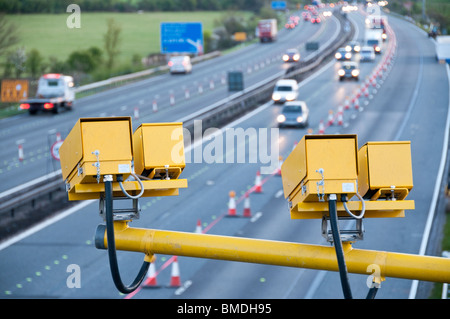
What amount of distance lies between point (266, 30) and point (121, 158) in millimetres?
97658

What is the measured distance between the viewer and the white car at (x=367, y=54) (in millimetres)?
77250

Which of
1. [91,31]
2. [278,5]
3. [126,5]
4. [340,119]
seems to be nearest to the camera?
[340,119]

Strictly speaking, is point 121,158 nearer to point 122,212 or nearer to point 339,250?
point 122,212

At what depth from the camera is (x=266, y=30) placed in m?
102

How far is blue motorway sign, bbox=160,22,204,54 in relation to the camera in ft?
189

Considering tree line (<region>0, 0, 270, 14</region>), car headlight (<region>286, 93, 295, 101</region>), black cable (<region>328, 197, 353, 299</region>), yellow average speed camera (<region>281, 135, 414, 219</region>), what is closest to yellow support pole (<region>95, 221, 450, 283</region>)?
yellow average speed camera (<region>281, 135, 414, 219</region>)

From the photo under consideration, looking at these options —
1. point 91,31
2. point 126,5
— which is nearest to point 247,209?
point 91,31

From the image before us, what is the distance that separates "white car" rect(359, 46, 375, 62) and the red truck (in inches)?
970

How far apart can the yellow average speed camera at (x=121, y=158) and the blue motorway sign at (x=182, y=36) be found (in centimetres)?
5183

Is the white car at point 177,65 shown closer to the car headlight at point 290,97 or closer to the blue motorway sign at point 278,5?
the car headlight at point 290,97

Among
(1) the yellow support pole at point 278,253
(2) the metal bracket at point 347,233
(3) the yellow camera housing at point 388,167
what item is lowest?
(1) the yellow support pole at point 278,253

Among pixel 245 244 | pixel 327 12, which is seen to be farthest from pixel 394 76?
pixel 327 12

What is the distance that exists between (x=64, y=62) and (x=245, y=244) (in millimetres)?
69924

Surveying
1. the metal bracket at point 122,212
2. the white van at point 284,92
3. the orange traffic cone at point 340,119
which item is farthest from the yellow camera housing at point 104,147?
the white van at point 284,92
